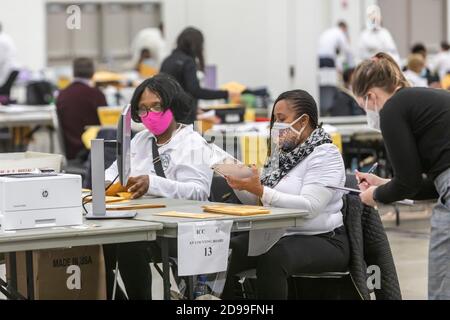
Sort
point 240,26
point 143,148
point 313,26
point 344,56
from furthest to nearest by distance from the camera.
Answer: point 344,56 < point 240,26 < point 313,26 < point 143,148

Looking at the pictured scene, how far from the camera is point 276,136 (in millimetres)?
4617

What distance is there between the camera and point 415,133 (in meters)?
3.82

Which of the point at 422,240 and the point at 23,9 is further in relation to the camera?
the point at 23,9

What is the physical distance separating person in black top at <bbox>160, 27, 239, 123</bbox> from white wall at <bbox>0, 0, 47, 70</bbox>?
30.7 feet

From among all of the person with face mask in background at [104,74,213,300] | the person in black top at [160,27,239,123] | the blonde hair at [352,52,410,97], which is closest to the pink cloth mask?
the person with face mask in background at [104,74,213,300]

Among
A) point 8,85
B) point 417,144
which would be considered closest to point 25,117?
point 8,85

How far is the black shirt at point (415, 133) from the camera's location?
3.78m

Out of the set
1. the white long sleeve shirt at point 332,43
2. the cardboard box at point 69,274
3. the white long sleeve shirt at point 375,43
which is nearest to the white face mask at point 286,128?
the cardboard box at point 69,274

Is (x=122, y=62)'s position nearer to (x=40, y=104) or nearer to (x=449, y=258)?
(x=40, y=104)

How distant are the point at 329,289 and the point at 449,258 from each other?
0.81 meters

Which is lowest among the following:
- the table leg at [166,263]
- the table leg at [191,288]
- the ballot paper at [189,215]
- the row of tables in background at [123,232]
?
the table leg at [191,288]

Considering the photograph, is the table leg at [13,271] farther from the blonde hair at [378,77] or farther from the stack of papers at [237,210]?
the blonde hair at [378,77]

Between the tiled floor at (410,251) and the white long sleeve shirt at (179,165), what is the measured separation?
799mm
